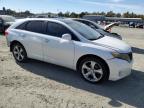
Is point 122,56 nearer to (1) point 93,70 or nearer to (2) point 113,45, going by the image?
(2) point 113,45

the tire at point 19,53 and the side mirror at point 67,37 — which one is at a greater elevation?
the side mirror at point 67,37

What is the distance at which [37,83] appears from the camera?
6227 mm

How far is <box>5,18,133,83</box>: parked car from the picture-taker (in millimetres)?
6156

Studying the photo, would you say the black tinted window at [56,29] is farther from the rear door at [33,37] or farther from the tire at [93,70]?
the tire at [93,70]

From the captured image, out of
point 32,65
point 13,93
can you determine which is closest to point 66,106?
point 13,93

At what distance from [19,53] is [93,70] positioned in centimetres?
298

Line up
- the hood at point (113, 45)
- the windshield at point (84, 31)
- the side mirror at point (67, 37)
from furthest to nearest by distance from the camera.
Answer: the windshield at point (84, 31) < the side mirror at point (67, 37) < the hood at point (113, 45)

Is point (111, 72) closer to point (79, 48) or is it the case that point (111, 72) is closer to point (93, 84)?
point (93, 84)

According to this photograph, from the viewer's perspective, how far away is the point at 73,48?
6.60 m

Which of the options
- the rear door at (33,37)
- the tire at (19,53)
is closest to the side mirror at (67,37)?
the rear door at (33,37)

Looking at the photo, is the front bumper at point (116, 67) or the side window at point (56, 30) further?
the side window at point (56, 30)

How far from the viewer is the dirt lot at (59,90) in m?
5.11

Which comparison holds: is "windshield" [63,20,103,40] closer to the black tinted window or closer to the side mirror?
the black tinted window

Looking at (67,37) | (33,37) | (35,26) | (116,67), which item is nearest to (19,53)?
(33,37)
